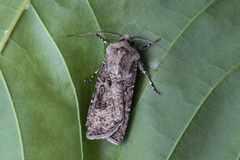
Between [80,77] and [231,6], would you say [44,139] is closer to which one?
[80,77]

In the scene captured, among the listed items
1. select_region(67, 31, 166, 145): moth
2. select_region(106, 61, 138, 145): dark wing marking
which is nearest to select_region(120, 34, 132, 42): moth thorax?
select_region(67, 31, 166, 145): moth

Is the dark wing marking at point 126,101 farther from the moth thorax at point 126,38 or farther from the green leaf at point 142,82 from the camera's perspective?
the moth thorax at point 126,38

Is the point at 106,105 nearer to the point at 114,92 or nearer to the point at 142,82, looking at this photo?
the point at 114,92

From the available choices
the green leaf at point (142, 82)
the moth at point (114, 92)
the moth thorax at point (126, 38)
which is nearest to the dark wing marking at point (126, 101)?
the moth at point (114, 92)

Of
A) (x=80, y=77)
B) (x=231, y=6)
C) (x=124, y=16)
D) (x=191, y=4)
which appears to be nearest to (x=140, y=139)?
(x=80, y=77)

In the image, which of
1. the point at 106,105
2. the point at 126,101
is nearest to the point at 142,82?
the point at 126,101

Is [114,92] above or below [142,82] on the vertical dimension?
below

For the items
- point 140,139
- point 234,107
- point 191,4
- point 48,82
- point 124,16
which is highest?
point 191,4
